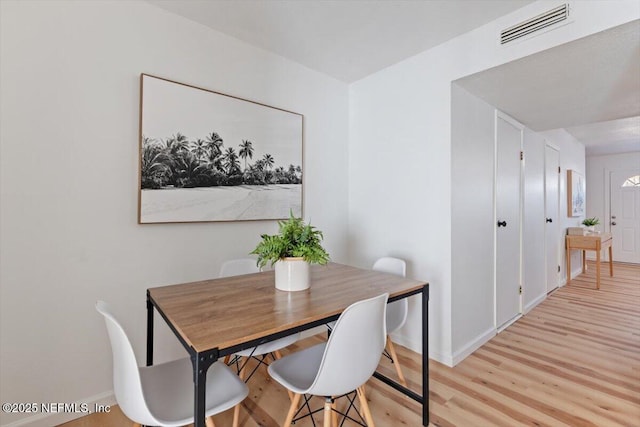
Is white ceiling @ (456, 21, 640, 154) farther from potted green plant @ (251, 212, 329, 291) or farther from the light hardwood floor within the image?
the light hardwood floor

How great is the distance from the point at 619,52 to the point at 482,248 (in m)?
1.60

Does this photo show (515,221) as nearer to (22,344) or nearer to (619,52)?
(619,52)

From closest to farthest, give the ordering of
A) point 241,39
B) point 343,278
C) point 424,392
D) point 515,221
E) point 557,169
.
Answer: point 424,392
point 343,278
point 241,39
point 515,221
point 557,169

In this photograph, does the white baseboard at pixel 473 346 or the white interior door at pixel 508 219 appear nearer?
the white baseboard at pixel 473 346

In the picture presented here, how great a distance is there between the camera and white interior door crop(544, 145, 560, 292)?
4082mm

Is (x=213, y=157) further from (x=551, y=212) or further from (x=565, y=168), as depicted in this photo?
(x=565, y=168)

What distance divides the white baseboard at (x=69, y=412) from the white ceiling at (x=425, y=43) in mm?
2479

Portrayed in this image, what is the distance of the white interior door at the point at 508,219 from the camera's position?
294 centimetres

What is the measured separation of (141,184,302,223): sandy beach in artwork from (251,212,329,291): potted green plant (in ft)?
2.64

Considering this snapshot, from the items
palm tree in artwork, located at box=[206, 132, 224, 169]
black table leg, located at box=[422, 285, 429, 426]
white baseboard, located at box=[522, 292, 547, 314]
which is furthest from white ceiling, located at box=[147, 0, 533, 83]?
white baseboard, located at box=[522, 292, 547, 314]

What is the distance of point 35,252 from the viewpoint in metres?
1.65

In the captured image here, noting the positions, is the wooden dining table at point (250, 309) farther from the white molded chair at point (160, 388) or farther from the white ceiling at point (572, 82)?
the white ceiling at point (572, 82)

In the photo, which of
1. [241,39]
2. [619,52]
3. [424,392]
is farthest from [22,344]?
[619,52]

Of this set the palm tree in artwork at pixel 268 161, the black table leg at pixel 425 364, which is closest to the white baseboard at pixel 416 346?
the black table leg at pixel 425 364
